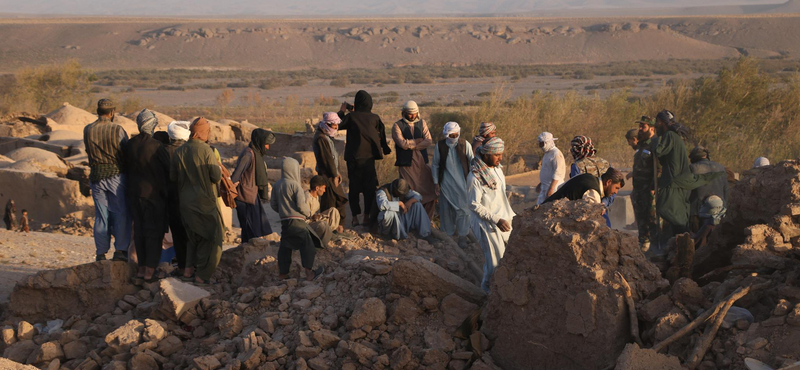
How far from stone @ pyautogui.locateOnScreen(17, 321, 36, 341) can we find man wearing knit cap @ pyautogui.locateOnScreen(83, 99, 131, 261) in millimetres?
965

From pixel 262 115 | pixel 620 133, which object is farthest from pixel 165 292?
pixel 262 115

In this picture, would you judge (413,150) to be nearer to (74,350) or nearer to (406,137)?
(406,137)

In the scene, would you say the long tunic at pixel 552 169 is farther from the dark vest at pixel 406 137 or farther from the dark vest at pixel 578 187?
the dark vest at pixel 406 137

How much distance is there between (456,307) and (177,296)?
2221 millimetres

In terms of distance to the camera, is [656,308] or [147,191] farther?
[147,191]

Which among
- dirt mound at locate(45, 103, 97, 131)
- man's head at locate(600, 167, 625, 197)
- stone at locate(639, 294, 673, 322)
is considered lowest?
dirt mound at locate(45, 103, 97, 131)

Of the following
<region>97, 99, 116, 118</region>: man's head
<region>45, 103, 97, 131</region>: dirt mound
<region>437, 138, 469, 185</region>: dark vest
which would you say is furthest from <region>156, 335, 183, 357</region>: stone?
<region>45, 103, 97, 131</region>: dirt mound

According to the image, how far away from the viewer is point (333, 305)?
5305mm

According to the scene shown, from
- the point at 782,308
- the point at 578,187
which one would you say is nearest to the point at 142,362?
the point at 578,187

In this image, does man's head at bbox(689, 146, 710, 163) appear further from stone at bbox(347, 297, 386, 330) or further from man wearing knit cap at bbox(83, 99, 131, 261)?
man wearing knit cap at bbox(83, 99, 131, 261)

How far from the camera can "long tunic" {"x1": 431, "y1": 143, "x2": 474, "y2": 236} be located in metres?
7.06

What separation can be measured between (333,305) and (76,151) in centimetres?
1290

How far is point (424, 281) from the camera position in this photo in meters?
5.01

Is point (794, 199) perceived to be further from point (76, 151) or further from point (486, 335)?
point (76, 151)
